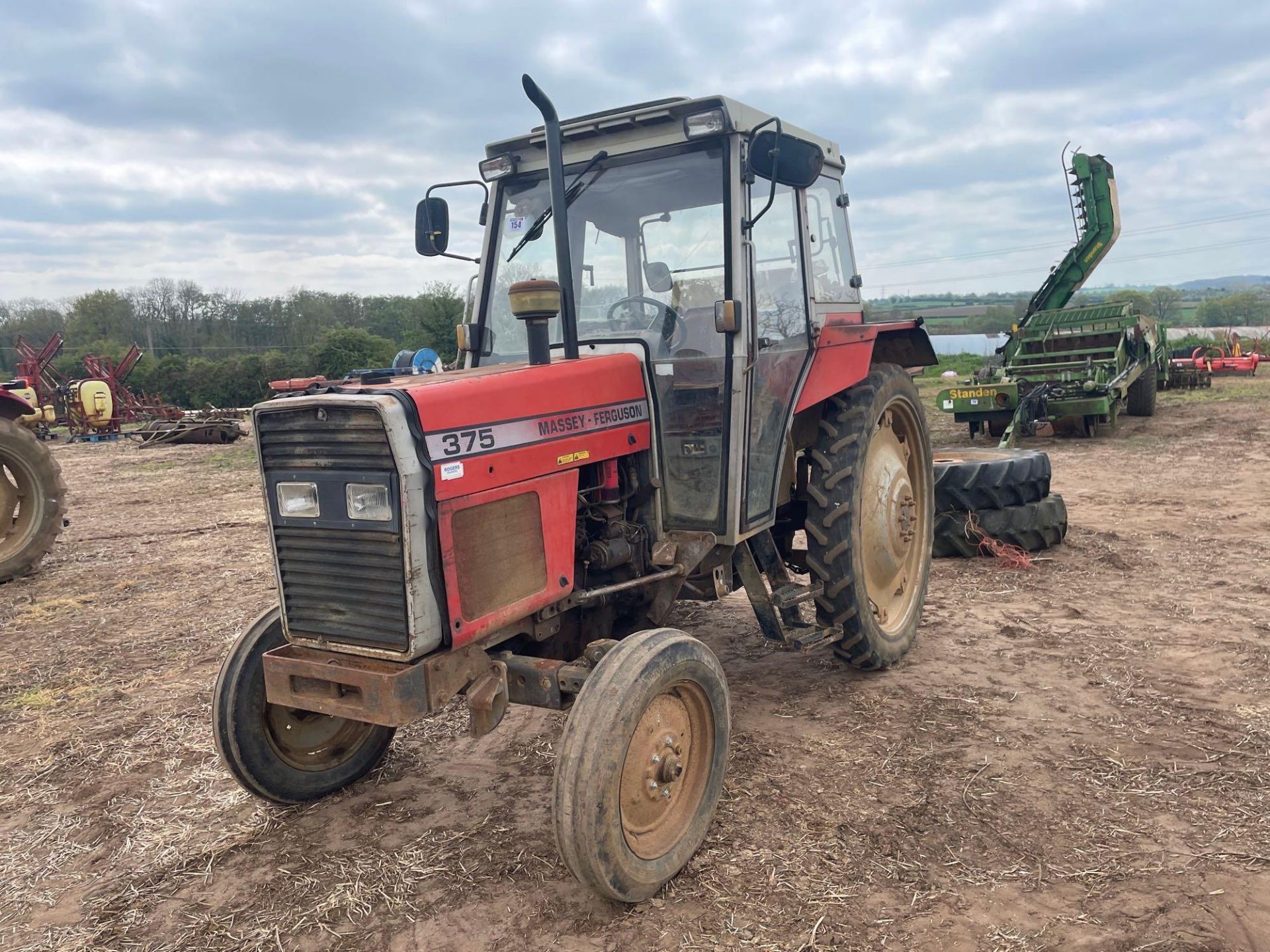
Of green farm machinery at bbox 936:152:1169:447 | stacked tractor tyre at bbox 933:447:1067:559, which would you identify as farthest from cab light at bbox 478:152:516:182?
green farm machinery at bbox 936:152:1169:447

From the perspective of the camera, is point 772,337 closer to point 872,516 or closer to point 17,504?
point 872,516

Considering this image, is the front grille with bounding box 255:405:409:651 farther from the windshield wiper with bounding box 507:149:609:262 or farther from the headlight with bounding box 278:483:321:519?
the windshield wiper with bounding box 507:149:609:262

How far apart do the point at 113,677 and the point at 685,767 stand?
140 inches

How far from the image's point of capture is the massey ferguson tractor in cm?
263

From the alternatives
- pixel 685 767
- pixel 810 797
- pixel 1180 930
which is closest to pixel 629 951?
pixel 685 767

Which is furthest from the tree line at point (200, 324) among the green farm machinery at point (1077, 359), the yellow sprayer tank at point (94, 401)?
the green farm machinery at point (1077, 359)

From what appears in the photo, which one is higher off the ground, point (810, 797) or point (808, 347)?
point (808, 347)

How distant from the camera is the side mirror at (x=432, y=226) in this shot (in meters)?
3.83

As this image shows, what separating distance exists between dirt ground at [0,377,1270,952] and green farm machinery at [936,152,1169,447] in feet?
22.5

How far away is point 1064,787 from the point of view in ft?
10.5

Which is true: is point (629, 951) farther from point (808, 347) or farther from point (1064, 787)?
point (808, 347)

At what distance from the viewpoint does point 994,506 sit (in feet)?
20.8

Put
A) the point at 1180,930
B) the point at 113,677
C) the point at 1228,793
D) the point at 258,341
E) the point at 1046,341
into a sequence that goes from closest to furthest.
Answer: the point at 1180,930 < the point at 1228,793 < the point at 113,677 < the point at 1046,341 < the point at 258,341

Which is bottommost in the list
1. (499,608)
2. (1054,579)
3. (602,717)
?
(1054,579)
